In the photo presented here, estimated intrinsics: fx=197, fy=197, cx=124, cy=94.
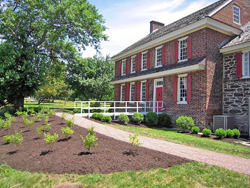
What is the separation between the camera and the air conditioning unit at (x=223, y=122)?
1128cm

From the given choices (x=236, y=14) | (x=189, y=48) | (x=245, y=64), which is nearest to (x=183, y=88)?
(x=189, y=48)

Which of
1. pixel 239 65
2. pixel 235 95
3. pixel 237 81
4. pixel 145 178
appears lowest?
pixel 145 178

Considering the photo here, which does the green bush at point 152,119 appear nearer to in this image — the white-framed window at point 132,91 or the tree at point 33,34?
the white-framed window at point 132,91

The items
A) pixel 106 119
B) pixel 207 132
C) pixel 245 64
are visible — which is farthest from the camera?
pixel 106 119

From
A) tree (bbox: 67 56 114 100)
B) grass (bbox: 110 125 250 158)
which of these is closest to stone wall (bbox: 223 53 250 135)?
grass (bbox: 110 125 250 158)

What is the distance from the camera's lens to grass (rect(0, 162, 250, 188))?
3.73 metres

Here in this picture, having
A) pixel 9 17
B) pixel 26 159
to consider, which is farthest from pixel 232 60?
pixel 9 17

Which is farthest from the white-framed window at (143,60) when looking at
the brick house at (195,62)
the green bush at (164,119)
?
the green bush at (164,119)

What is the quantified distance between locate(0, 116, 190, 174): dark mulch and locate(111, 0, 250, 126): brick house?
25.5 feet

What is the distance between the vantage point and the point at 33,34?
17375 millimetres

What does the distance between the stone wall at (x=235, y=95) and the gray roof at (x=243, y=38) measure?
2.43 ft

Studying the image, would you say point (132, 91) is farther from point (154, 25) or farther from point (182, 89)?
point (154, 25)

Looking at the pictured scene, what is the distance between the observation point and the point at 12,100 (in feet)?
54.2

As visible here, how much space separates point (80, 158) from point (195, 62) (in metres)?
9.95
